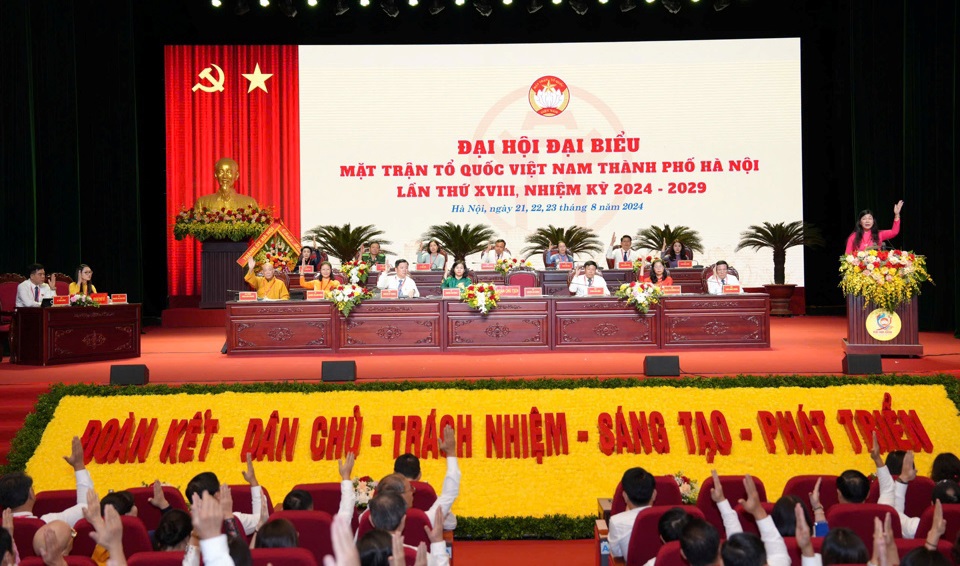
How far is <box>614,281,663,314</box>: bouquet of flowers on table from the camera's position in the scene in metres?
8.76

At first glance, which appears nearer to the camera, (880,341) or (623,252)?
(880,341)

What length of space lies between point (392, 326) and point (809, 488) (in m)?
5.54

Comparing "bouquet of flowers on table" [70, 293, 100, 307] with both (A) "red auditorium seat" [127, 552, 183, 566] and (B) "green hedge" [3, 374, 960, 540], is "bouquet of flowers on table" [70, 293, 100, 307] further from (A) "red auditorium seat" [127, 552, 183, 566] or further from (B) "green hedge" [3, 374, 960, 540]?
(A) "red auditorium seat" [127, 552, 183, 566]

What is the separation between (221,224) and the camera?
496 inches

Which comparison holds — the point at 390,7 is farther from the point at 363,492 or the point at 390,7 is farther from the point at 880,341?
the point at 363,492

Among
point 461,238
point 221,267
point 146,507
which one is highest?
point 461,238

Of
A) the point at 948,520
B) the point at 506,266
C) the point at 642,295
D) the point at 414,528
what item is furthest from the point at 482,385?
the point at 506,266

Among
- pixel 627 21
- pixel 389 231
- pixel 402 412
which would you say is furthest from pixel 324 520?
pixel 627 21

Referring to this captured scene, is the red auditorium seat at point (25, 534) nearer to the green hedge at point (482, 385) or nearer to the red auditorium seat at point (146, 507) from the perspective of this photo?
the red auditorium seat at point (146, 507)

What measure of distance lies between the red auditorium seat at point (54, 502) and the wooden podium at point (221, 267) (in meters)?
9.06

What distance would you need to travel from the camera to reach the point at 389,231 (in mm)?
13766

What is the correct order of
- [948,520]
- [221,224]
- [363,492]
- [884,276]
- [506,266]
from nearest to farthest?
1. [948,520]
2. [363,492]
3. [884,276]
4. [506,266]
5. [221,224]

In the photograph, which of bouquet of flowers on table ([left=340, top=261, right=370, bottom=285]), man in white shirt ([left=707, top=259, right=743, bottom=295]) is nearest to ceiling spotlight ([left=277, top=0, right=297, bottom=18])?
bouquet of flowers on table ([left=340, top=261, right=370, bottom=285])

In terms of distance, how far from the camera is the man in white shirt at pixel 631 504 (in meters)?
3.54
